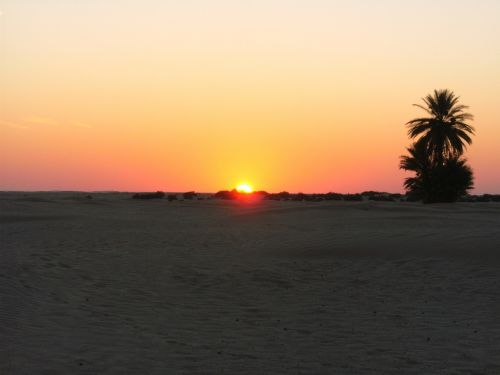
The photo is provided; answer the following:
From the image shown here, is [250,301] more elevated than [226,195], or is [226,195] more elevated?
[226,195]

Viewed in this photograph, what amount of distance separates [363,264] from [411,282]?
7.77 feet

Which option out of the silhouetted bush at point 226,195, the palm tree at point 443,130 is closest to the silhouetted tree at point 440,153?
the palm tree at point 443,130

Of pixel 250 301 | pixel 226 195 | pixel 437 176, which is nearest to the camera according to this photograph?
pixel 250 301

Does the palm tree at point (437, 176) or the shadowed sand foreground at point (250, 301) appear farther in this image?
the palm tree at point (437, 176)

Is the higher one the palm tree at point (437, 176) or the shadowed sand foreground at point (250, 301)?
the palm tree at point (437, 176)

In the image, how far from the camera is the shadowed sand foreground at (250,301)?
24.8 feet

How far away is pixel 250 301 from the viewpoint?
1151 centimetres

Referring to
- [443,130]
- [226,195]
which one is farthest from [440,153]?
[226,195]

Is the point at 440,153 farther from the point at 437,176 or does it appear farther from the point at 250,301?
the point at 250,301

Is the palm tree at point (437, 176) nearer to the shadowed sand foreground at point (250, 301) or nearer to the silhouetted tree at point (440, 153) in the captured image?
the silhouetted tree at point (440, 153)

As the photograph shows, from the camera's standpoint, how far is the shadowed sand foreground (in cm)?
757

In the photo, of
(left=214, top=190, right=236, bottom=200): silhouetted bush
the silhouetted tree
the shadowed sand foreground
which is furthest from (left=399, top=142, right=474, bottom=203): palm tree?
(left=214, top=190, right=236, bottom=200): silhouetted bush

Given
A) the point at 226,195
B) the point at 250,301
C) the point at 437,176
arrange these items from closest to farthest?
the point at 250,301 < the point at 437,176 < the point at 226,195

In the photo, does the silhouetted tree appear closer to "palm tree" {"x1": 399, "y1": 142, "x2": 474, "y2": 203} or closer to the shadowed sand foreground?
"palm tree" {"x1": 399, "y1": 142, "x2": 474, "y2": 203}
